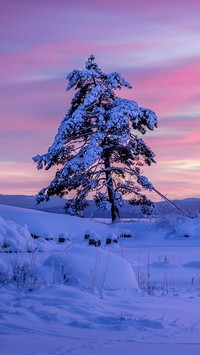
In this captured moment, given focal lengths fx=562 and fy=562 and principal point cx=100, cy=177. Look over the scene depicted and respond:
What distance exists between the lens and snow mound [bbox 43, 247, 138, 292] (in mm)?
6867

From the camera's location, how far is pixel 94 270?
6.94 m

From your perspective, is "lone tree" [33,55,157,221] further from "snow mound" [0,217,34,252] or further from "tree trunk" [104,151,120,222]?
"snow mound" [0,217,34,252]

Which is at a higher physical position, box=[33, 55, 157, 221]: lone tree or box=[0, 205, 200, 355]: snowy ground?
box=[33, 55, 157, 221]: lone tree

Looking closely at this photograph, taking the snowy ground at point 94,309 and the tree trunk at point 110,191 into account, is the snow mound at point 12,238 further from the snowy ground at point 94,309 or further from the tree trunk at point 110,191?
the tree trunk at point 110,191

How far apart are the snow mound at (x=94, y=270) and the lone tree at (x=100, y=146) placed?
51.5 feet

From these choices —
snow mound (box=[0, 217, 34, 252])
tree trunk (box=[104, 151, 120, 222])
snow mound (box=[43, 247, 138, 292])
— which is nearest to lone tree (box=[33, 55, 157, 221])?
tree trunk (box=[104, 151, 120, 222])

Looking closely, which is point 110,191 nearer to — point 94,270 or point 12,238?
point 12,238

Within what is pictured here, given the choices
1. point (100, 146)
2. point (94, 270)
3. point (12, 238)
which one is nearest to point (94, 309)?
point (94, 270)

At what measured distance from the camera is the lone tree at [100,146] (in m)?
23.5

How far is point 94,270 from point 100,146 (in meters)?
17.3

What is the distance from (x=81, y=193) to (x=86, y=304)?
18.5 m

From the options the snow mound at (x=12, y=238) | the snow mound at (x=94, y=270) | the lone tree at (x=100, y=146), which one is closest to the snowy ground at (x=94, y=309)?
the snow mound at (x=94, y=270)

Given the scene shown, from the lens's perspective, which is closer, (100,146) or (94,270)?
(94,270)

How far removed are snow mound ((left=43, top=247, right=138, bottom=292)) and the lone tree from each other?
1570 centimetres
